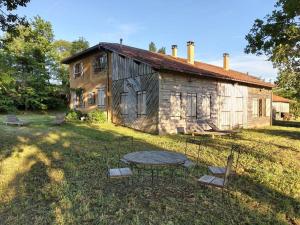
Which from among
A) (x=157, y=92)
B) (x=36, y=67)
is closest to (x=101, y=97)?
(x=157, y=92)

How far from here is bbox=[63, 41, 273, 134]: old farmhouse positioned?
15.5 m

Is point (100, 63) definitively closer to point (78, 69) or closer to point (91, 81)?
point (91, 81)

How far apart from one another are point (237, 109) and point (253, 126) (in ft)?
10.0

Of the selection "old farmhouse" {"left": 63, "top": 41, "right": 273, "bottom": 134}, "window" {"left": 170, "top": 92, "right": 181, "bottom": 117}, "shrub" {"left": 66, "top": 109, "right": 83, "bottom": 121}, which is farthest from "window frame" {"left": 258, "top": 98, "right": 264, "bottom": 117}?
"shrub" {"left": 66, "top": 109, "right": 83, "bottom": 121}

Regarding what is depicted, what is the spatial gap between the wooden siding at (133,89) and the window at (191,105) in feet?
8.43

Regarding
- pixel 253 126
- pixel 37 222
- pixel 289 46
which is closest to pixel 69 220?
pixel 37 222

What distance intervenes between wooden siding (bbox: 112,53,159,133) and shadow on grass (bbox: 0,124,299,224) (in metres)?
8.07

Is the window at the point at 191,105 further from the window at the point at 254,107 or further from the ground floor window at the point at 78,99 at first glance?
the ground floor window at the point at 78,99

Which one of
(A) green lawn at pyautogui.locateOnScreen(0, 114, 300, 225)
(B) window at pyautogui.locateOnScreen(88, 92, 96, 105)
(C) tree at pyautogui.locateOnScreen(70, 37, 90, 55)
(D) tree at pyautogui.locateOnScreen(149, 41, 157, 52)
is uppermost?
(D) tree at pyautogui.locateOnScreen(149, 41, 157, 52)

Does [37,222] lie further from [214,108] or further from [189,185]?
[214,108]

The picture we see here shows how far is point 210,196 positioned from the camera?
5.58m

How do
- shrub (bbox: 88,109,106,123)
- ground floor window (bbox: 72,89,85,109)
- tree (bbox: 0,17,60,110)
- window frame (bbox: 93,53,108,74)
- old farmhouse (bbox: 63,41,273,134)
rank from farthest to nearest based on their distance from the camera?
tree (bbox: 0,17,60,110) → ground floor window (bbox: 72,89,85,109) → window frame (bbox: 93,53,108,74) → shrub (bbox: 88,109,106,123) → old farmhouse (bbox: 63,41,273,134)

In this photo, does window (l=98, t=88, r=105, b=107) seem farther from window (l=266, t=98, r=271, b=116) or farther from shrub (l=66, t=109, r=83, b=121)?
window (l=266, t=98, r=271, b=116)

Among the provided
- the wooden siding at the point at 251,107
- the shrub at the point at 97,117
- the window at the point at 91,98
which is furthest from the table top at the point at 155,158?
A: the wooden siding at the point at 251,107
